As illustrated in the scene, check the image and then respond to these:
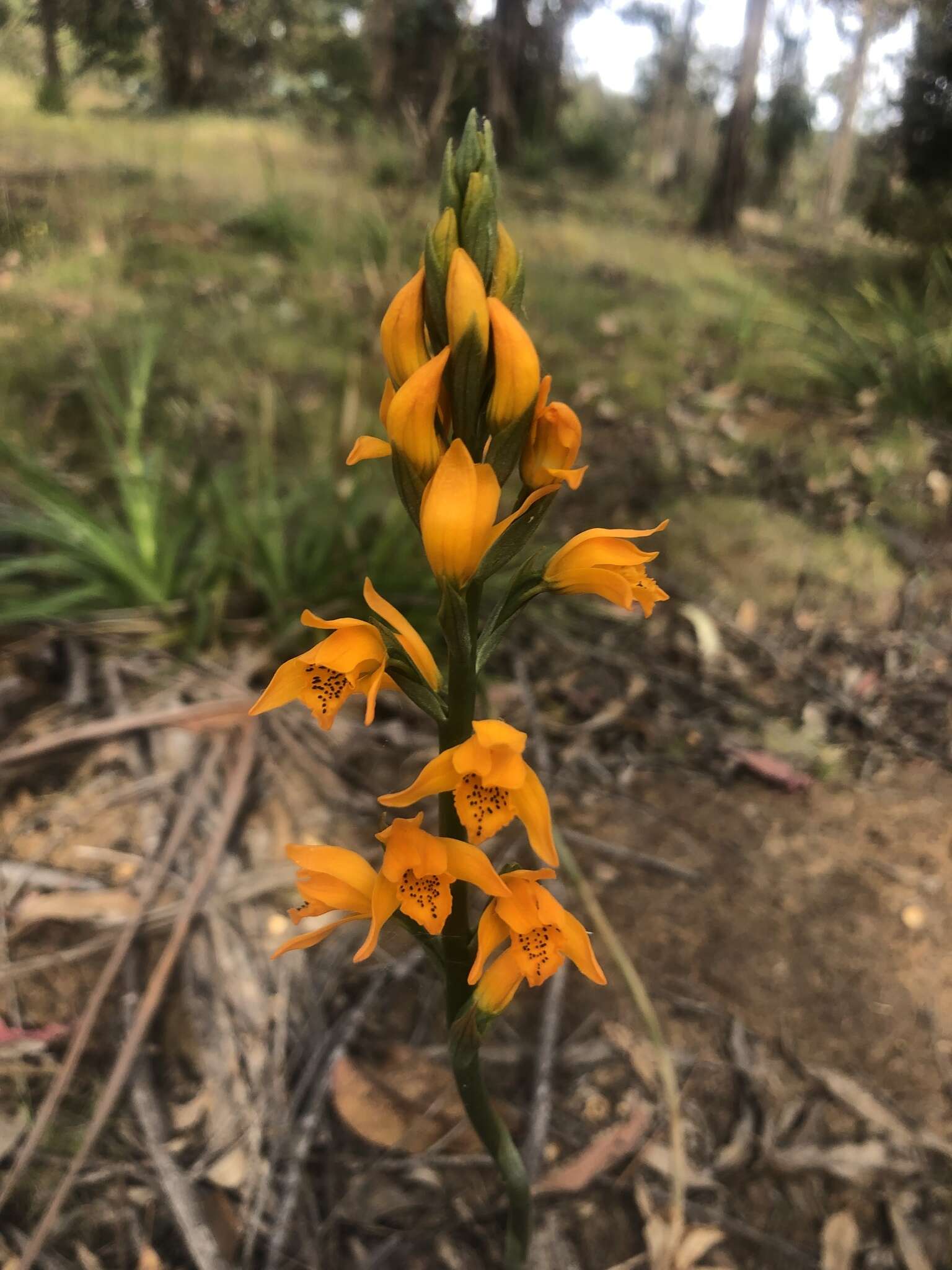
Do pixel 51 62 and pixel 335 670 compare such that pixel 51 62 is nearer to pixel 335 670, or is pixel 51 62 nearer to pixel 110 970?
pixel 110 970

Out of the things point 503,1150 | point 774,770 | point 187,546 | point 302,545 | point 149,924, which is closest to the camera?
point 503,1150

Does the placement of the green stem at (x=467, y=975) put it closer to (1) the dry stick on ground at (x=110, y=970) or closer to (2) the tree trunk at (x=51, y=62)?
(1) the dry stick on ground at (x=110, y=970)

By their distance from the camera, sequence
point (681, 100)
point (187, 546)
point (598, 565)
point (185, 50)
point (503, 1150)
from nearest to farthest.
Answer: point (598, 565), point (503, 1150), point (187, 546), point (185, 50), point (681, 100)

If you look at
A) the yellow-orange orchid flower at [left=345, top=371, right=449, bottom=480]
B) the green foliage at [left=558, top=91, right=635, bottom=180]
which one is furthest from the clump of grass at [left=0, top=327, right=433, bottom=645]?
the green foliage at [left=558, top=91, right=635, bottom=180]

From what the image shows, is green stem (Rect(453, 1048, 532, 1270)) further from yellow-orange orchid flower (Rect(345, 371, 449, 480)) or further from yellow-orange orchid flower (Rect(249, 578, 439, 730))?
yellow-orange orchid flower (Rect(345, 371, 449, 480))

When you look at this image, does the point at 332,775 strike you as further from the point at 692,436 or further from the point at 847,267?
the point at 847,267

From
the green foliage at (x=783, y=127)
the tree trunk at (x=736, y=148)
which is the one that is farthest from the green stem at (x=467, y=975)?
the green foliage at (x=783, y=127)

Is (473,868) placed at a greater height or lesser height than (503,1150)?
greater

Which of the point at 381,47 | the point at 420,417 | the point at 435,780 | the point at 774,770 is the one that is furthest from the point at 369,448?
the point at 381,47
